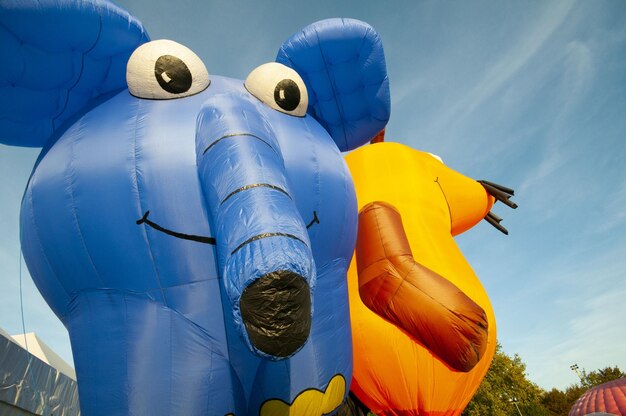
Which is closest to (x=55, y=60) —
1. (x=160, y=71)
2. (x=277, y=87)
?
(x=160, y=71)

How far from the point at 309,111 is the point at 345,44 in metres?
0.75

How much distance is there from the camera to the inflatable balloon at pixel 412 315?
438 centimetres

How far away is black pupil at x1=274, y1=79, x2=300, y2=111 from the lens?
12.3 ft

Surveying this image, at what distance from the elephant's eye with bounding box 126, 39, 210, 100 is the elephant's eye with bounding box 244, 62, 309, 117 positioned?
56 centimetres

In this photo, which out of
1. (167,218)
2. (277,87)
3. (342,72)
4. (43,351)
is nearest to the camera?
(167,218)

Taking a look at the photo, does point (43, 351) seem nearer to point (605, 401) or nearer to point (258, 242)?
point (258, 242)

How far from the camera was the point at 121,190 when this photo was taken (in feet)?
9.77

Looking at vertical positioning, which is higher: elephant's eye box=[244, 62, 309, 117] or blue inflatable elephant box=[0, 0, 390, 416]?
elephant's eye box=[244, 62, 309, 117]

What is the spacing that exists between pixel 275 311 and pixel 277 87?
2.17 metres

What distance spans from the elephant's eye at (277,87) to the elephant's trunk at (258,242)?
0.87m

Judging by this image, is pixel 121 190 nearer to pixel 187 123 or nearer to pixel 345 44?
pixel 187 123

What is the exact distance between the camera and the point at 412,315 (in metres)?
4.43

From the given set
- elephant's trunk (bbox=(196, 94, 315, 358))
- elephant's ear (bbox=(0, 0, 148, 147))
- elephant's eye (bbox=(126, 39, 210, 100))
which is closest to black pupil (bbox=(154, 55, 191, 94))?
elephant's eye (bbox=(126, 39, 210, 100))

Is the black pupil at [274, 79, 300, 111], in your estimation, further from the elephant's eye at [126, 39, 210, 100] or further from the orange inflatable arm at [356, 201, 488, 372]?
the orange inflatable arm at [356, 201, 488, 372]
